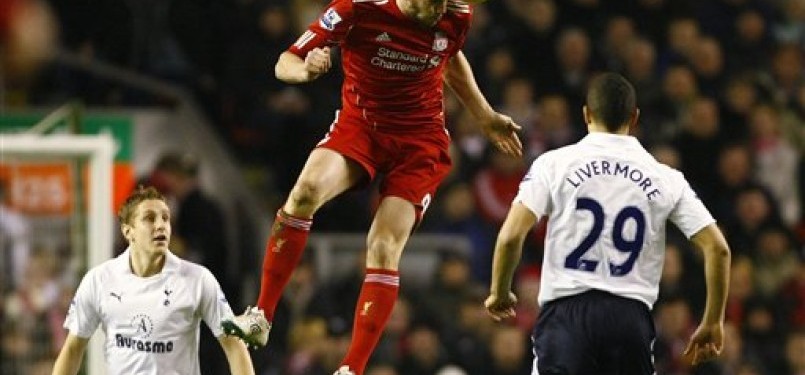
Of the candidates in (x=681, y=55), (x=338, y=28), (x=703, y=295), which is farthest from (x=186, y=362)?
(x=681, y=55)

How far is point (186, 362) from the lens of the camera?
30.4ft

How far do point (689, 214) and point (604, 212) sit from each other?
380 mm

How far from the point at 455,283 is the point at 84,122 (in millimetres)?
3037

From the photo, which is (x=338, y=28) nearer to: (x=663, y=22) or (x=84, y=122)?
(x=84, y=122)

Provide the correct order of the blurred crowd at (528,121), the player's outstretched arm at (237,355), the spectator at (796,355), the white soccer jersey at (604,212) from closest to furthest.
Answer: the white soccer jersey at (604,212), the player's outstretched arm at (237,355), the blurred crowd at (528,121), the spectator at (796,355)

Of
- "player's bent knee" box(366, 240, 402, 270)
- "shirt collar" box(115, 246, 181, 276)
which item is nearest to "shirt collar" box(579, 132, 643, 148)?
"player's bent knee" box(366, 240, 402, 270)

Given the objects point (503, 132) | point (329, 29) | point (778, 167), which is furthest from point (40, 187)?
point (778, 167)

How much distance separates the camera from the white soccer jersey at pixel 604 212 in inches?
337

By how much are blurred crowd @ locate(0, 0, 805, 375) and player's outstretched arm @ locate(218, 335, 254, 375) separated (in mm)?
4977

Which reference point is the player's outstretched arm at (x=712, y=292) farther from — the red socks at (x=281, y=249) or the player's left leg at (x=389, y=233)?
the red socks at (x=281, y=249)

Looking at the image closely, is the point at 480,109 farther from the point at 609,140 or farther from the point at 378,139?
the point at 609,140

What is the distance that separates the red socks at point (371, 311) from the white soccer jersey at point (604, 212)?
1.20 meters

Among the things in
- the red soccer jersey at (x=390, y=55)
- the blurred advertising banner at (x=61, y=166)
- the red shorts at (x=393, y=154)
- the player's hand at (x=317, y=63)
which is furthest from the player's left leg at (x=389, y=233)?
the blurred advertising banner at (x=61, y=166)

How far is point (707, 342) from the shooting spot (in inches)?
342
